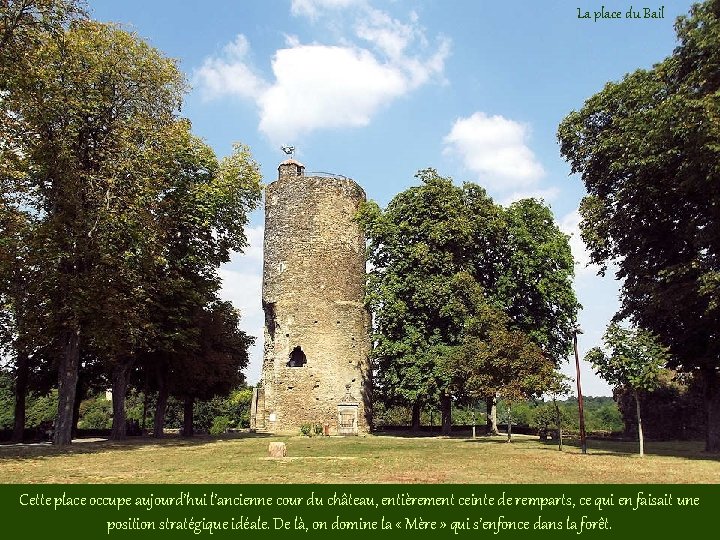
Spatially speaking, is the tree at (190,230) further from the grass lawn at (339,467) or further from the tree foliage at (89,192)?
the grass lawn at (339,467)

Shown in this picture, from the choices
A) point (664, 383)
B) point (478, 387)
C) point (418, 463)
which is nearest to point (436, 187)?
point (478, 387)

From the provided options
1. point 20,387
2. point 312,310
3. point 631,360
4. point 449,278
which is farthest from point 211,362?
point 631,360

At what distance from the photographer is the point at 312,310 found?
1400 inches

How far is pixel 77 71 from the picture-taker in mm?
20938

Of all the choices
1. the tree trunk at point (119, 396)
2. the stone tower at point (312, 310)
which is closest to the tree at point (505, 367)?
the stone tower at point (312, 310)

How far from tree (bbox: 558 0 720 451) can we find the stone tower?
50.5ft

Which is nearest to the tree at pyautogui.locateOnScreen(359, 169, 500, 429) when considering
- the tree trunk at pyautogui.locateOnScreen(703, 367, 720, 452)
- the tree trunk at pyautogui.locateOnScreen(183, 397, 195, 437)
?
the tree trunk at pyautogui.locateOnScreen(183, 397, 195, 437)

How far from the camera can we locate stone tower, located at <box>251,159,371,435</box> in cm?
3466

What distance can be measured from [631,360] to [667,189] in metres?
6.53

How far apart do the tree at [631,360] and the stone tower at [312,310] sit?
59.8 feet

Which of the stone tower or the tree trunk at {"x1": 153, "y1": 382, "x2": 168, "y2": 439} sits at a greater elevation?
the stone tower

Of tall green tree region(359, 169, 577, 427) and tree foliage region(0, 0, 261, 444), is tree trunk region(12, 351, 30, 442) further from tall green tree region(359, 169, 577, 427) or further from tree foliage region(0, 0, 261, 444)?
tall green tree region(359, 169, 577, 427)

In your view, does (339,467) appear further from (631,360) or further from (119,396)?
(119,396)

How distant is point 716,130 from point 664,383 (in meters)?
25.5
